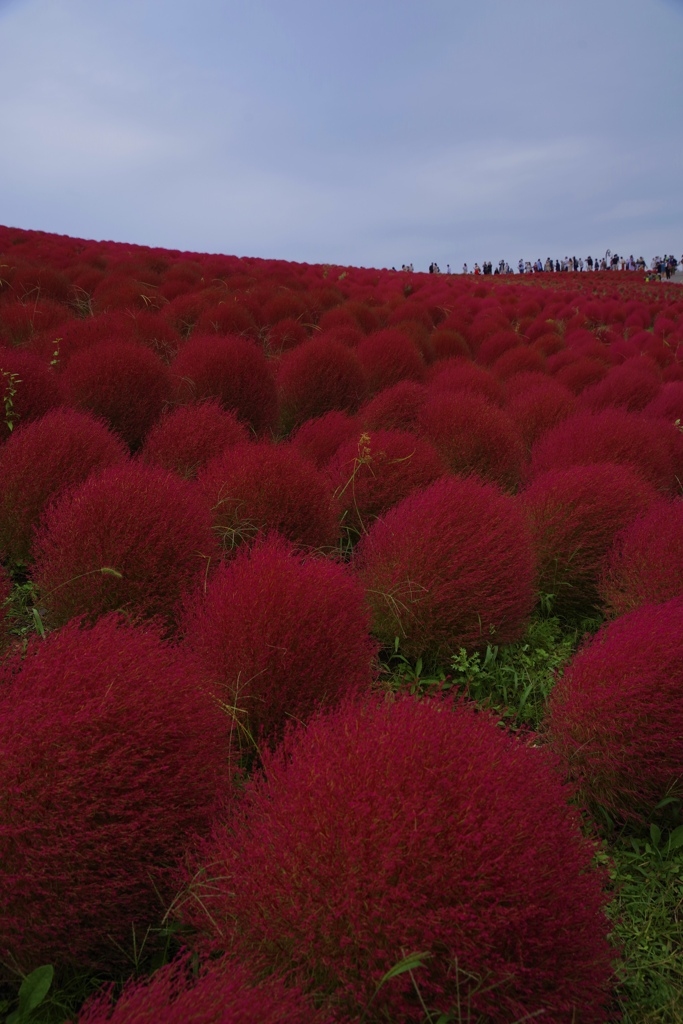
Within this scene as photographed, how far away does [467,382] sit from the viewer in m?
4.96

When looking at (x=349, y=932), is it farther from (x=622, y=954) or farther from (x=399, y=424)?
(x=399, y=424)

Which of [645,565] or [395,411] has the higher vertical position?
[395,411]

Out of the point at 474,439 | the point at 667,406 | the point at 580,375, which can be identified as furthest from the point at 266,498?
the point at 580,375

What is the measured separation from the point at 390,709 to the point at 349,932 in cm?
44

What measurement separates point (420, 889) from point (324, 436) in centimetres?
283

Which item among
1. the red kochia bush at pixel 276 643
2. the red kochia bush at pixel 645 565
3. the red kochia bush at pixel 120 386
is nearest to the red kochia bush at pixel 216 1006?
the red kochia bush at pixel 276 643

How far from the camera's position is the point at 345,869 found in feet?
3.64

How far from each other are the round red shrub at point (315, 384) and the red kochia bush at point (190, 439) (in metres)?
1.18

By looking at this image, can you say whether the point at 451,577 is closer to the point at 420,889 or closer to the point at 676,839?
the point at 676,839

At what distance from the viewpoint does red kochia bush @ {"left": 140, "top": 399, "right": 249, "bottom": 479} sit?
3.24 metres

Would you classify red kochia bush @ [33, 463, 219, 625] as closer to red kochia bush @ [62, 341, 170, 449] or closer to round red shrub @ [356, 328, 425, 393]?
red kochia bush @ [62, 341, 170, 449]

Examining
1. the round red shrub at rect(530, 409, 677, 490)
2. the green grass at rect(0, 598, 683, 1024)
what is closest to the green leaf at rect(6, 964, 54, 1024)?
the green grass at rect(0, 598, 683, 1024)

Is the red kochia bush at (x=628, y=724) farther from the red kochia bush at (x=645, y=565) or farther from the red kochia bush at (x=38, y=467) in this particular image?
the red kochia bush at (x=38, y=467)

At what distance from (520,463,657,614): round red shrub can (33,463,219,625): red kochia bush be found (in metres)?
1.57
